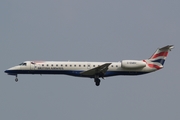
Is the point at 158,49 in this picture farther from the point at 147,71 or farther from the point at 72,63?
the point at 72,63

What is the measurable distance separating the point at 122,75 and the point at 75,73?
4844 mm

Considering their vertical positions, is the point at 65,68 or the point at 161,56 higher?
the point at 161,56

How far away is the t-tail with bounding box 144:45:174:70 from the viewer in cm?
4131

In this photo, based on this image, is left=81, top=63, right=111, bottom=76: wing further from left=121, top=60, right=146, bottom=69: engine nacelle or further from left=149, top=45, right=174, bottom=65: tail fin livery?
left=149, top=45, right=174, bottom=65: tail fin livery

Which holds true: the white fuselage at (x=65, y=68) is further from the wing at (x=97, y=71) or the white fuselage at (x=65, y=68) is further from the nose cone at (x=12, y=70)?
the wing at (x=97, y=71)

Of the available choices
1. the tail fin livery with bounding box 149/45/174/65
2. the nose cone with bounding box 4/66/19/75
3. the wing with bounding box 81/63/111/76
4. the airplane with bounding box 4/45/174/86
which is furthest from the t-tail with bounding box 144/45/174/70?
the nose cone with bounding box 4/66/19/75

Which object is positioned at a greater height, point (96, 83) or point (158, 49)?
point (158, 49)

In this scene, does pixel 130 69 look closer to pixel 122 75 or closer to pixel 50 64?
pixel 122 75

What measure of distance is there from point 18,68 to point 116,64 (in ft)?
32.3

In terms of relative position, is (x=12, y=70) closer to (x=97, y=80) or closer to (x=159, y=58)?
(x=97, y=80)

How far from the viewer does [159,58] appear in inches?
1636

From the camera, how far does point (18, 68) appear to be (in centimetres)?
4016

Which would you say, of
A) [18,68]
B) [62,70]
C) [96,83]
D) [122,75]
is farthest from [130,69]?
[18,68]

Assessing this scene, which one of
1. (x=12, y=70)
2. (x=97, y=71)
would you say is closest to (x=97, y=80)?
(x=97, y=71)
